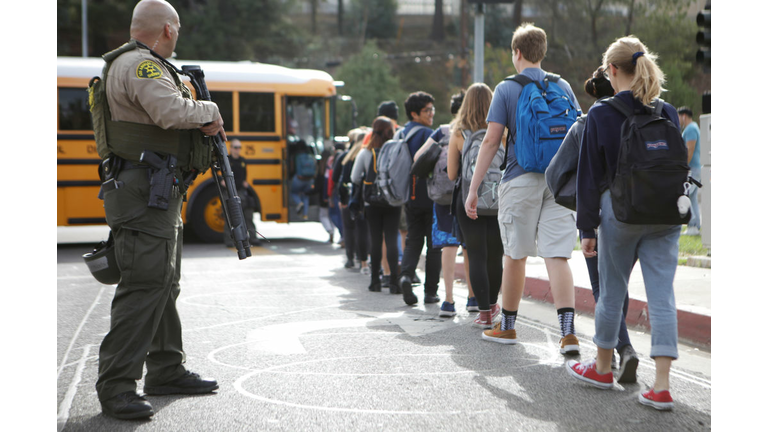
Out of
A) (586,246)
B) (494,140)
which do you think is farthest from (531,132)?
(586,246)

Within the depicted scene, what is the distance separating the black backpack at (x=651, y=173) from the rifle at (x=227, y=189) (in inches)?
71.2

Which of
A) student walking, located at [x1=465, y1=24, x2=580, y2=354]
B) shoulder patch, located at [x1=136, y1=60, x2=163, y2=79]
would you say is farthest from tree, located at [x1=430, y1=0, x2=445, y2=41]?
shoulder patch, located at [x1=136, y1=60, x2=163, y2=79]

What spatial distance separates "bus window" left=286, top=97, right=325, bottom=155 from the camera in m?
14.2

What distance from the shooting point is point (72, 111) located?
1313 cm

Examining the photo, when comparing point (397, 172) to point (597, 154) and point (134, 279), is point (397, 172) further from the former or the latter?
point (134, 279)

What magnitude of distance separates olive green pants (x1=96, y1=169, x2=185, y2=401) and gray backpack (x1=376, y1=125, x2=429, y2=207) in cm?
365

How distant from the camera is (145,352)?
3.68 m

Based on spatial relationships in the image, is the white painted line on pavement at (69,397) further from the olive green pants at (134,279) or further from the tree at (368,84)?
the tree at (368,84)

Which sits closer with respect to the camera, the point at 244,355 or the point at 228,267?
the point at 244,355

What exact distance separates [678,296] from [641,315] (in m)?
0.64

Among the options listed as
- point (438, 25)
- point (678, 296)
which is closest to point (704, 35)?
point (678, 296)

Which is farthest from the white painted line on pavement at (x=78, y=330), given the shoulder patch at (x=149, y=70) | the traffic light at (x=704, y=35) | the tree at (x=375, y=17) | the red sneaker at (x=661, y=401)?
the tree at (x=375, y=17)

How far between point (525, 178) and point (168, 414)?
2.55 m

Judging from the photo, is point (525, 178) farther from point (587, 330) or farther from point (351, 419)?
point (351, 419)
